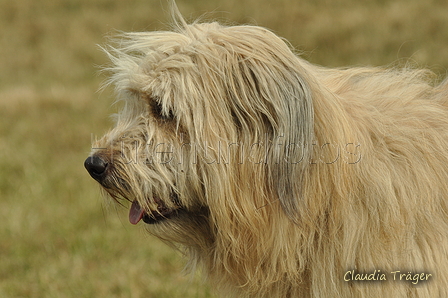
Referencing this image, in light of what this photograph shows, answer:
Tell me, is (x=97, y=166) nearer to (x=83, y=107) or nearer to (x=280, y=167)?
(x=280, y=167)

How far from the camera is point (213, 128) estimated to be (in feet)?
8.08

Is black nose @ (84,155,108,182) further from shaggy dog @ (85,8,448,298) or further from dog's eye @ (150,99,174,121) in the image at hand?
dog's eye @ (150,99,174,121)

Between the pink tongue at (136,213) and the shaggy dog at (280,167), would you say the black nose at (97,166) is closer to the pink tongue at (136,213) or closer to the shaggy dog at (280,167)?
the shaggy dog at (280,167)

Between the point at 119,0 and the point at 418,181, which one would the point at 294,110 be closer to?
the point at 418,181

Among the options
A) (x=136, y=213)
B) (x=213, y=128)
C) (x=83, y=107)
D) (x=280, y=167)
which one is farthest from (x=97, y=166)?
(x=83, y=107)

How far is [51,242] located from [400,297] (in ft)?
12.0

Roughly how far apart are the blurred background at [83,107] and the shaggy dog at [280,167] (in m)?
0.60

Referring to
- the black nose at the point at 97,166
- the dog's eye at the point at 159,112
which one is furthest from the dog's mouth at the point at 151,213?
the dog's eye at the point at 159,112

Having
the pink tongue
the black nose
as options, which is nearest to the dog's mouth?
the pink tongue

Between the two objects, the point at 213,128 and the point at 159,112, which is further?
the point at 159,112

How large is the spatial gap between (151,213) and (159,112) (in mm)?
467

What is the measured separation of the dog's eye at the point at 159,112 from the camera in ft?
8.34

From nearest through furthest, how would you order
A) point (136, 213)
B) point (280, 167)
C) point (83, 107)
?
point (280, 167)
point (136, 213)
point (83, 107)

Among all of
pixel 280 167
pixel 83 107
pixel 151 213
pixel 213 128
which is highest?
pixel 83 107
